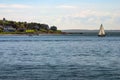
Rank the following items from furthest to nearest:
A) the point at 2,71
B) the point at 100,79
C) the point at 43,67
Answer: the point at 43,67, the point at 2,71, the point at 100,79

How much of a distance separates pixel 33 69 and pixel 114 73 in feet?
35.8

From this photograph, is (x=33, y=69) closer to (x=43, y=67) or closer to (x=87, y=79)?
(x=43, y=67)

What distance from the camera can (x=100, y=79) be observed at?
38.8m

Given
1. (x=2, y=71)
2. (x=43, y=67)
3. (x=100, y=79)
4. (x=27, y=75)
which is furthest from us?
(x=43, y=67)

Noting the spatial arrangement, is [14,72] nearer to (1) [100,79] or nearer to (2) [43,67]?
(2) [43,67]

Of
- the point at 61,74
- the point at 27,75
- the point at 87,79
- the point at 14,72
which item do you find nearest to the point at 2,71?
the point at 14,72

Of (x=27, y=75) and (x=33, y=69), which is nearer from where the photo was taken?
(x=27, y=75)

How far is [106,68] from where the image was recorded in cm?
4794

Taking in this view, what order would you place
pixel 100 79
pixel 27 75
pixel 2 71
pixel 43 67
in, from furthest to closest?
pixel 43 67, pixel 2 71, pixel 27 75, pixel 100 79

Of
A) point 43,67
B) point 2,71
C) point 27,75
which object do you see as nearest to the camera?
point 27,75

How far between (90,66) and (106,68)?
126 inches

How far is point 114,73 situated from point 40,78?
9.32 m

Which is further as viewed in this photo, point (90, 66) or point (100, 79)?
point (90, 66)

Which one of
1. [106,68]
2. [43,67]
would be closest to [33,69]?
[43,67]
